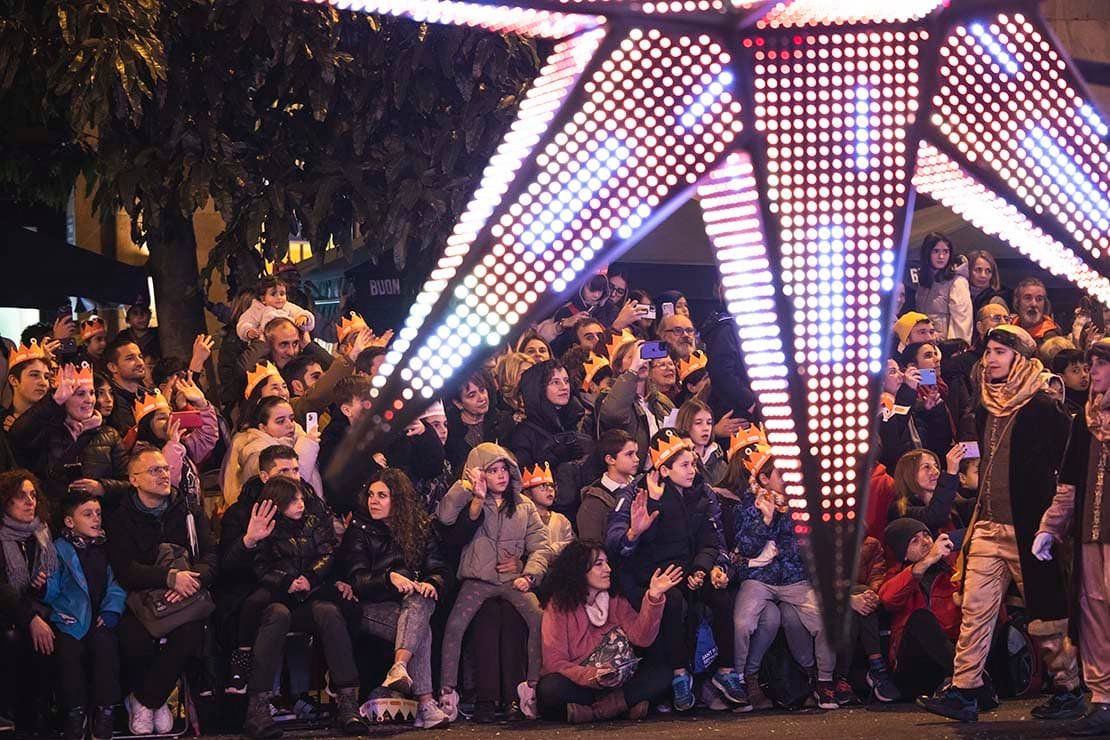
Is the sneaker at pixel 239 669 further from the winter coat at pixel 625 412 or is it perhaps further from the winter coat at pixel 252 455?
the winter coat at pixel 625 412

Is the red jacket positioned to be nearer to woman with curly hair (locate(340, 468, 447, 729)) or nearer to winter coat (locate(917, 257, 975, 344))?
winter coat (locate(917, 257, 975, 344))

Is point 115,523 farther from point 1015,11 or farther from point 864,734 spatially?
point 1015,11

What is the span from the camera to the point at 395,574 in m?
9.13

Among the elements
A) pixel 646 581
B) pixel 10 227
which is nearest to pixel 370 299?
pixel 10 227

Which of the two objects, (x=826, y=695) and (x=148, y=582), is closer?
(x=148, y=582)

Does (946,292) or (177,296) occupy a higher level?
(177,296)

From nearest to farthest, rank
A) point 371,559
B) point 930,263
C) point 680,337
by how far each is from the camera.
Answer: point 371,559, point 680,337, point 930,263

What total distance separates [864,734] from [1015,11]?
516 cm

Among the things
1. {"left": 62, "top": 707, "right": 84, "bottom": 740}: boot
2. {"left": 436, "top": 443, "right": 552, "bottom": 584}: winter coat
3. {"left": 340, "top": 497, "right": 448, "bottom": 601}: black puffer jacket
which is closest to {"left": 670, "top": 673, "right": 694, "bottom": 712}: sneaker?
{"left": 436, "top": 443, "right": 552, "bottom": 584}: winter coat

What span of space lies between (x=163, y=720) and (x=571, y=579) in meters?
2.37

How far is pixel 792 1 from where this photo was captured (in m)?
Result: 4.24

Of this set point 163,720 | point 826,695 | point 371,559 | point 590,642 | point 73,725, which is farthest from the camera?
point 826,695

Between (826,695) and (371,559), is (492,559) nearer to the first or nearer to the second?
(371,559)

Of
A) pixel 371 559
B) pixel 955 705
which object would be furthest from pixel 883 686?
pixel 371 559
